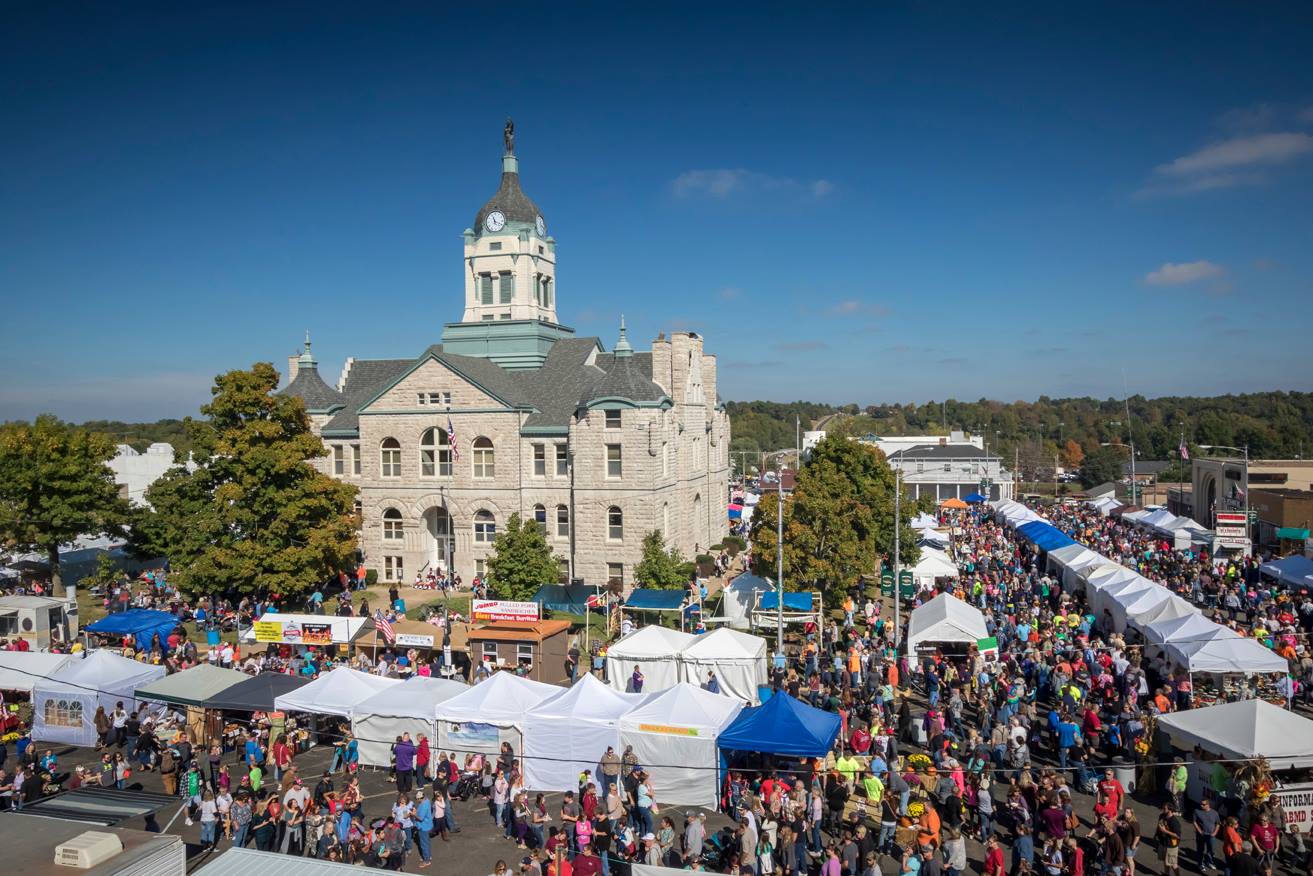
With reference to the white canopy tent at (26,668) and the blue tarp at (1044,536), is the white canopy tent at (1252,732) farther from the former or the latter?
the white canopy tent at (26,668)

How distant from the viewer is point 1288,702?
69.1ft

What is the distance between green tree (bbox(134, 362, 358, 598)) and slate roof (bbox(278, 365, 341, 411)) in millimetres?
9406

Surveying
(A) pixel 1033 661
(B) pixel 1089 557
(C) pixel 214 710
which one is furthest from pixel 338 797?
(B) pixel 1089 557

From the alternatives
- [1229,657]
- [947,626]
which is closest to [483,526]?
[947,626]

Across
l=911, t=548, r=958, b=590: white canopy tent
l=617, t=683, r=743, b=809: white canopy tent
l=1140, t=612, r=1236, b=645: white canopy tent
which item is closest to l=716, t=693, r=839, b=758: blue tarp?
l=617, t=683, r=743, b=809: white canopy tent

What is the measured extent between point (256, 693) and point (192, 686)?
5.85ft

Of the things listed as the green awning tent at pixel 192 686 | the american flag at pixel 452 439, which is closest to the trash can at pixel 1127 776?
the green awning tent at pixel 192 686

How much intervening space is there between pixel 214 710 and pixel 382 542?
20.9 meters

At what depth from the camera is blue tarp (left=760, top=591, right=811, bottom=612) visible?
29.4 meters

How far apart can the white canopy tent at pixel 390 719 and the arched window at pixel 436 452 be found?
845 inches

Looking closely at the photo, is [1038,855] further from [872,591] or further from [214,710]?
[872,591]

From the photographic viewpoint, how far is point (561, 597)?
3312 centimetres

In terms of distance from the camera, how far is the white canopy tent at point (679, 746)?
17844mm

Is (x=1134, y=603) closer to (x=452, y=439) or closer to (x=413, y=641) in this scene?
(x=413, y=641)
